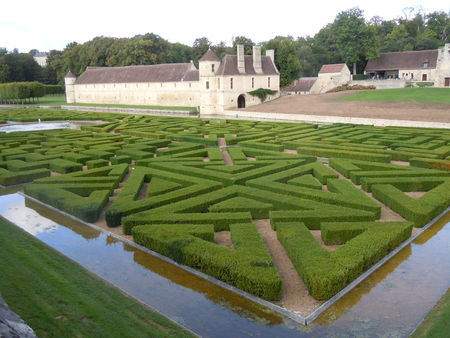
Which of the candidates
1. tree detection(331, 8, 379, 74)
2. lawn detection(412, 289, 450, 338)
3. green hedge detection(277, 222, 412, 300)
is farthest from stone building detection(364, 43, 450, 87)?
lawn detection(412, 289, 450, 338)

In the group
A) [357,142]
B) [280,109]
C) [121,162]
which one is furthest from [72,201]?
[280,109]

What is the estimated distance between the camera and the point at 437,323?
7.66m

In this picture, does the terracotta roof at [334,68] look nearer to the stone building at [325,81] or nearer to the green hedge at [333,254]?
the stone building at [325,81]

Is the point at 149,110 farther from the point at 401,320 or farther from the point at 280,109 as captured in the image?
the point at 401,320

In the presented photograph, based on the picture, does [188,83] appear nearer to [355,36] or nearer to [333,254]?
[355,36]

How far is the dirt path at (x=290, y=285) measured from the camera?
8602 millimetres

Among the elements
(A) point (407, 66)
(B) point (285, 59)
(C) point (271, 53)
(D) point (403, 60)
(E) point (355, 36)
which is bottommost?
(A) point (407, 66)

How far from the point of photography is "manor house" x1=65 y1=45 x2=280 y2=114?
185ft

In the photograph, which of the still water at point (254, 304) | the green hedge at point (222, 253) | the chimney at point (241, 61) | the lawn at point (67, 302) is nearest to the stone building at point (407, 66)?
the chimney at point (241, 61)

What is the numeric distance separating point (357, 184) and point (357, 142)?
10.2 m

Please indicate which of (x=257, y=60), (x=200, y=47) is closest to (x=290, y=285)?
(x=257, y=60)

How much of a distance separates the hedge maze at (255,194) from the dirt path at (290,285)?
8.4 inches

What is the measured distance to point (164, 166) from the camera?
19906mm

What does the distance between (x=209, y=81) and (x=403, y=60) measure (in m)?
36.7
